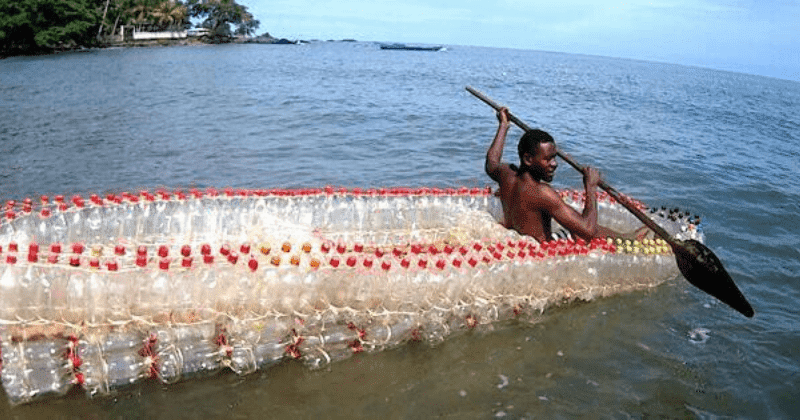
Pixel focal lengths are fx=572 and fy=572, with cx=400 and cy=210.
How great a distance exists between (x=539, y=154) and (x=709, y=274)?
230 cm

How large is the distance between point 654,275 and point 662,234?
105 cm

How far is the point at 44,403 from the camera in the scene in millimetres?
4656

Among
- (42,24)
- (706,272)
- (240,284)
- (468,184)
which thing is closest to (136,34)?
(42,24)

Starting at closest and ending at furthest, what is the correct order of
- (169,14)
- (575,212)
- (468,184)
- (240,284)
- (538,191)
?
1. (240,284)
2. (575,212)
3. (538,191)
4. (468,184)
5. (169,14)

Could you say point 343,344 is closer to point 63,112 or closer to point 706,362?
point 706,362

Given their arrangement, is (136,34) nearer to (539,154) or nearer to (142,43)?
(142,43)

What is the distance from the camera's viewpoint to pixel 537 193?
658 centimetres

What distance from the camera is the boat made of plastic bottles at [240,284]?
461cm

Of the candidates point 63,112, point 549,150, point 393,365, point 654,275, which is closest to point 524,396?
point 393,365

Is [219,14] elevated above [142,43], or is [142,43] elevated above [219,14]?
[219,14]

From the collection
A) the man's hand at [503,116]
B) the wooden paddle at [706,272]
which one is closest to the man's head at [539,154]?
the wooden paddle at [706,272]

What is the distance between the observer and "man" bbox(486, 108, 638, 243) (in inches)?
252

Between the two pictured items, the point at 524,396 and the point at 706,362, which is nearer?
the point at 524,396

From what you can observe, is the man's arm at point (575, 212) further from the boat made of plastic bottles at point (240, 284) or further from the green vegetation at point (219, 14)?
the green vegetation at point (219, 14)
